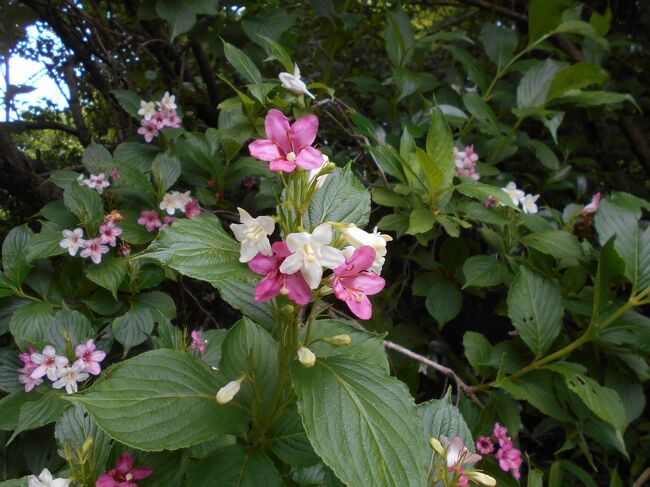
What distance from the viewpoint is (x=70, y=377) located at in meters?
1.15

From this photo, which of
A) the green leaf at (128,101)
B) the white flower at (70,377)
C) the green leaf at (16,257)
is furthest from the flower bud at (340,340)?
the green leaf at (128,101)

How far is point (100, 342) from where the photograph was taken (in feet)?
4.25

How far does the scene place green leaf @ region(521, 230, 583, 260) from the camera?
56.8 inches

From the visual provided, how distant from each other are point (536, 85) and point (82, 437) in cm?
167

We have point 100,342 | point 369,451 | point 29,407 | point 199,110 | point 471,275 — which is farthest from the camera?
point 199,110

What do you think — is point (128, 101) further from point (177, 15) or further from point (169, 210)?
point (169, 210)

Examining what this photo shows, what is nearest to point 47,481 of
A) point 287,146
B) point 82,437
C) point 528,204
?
point 82,437

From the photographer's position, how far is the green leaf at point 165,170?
60.9 inches

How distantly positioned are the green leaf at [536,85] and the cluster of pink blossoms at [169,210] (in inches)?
44.0

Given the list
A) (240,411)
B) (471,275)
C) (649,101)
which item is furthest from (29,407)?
(649,101)

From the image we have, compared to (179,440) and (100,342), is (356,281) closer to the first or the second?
(179,440)

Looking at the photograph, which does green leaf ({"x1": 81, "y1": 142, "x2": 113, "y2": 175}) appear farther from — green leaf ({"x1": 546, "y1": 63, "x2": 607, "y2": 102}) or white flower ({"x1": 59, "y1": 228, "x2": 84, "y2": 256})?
green leaf ({"x1": 546, "y1": 63, "x2": 607, "y2": 102})

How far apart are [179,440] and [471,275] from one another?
1.01 m

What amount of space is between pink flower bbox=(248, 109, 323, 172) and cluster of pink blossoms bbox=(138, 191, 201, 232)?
883mm
